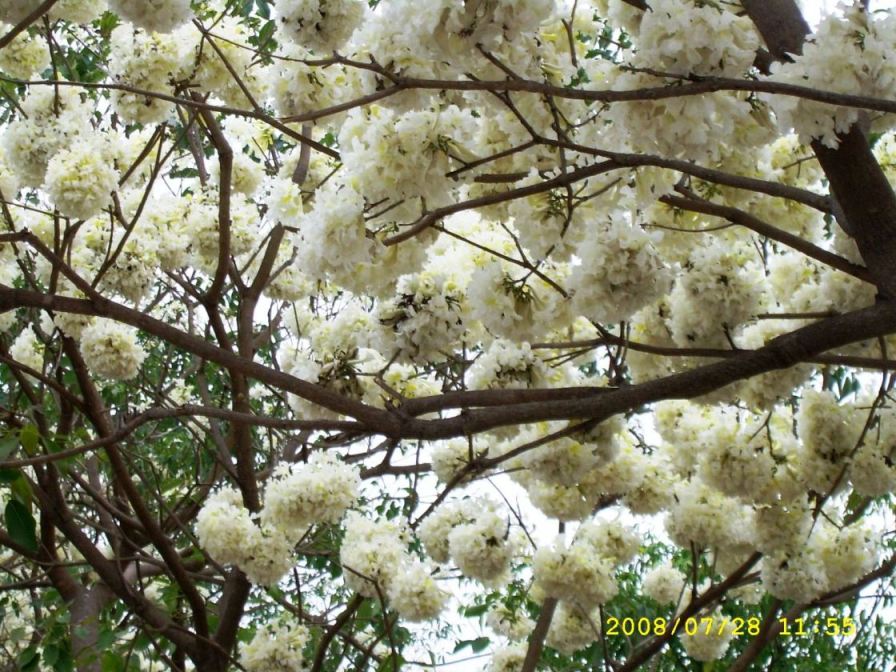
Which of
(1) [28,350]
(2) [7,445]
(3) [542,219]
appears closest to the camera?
(2) [7,445]

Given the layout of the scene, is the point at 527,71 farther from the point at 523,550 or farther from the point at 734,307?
the point at 523,550

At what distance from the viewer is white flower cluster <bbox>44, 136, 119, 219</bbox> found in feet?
9.59

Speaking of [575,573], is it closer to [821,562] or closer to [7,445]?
[821,562]

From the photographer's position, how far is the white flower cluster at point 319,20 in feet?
7.64

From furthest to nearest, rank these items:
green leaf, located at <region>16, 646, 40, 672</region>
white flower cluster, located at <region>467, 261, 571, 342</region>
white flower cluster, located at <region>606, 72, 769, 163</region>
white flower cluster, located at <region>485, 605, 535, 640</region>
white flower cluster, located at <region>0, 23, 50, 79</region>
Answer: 1. white flower cluster, located at <region>485, 605, 535, 640</region>
2. white flower cluster, located at <region>0, 23, 50, 79</region>
3. green leaf, located at <region>16, 646, 40, 672</region>
4. white flower cluster, located at <region>467, 261, 571, 342</region>
5. white flower cluster, located at <region>606, 72, 769, 163</region>

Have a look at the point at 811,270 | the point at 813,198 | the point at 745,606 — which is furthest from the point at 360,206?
the point at 745,606

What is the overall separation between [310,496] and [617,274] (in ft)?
4.78

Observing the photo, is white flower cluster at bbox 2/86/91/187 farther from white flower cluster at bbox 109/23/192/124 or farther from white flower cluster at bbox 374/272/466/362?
white flower cluster at bbox 374/272/466/362

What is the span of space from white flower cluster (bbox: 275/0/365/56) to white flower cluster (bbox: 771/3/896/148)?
3.27ft

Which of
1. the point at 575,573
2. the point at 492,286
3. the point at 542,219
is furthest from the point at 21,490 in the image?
the point at 575,573

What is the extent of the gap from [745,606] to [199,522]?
10.5 ft

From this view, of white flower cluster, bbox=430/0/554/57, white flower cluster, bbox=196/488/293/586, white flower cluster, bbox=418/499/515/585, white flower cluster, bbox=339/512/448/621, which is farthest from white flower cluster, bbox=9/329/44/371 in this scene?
white flower cluster, bbox=430/0/554/57

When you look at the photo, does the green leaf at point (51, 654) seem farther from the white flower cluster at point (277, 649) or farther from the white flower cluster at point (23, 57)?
the white flower cluster at point (23, 57)

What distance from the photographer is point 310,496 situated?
10.7 ft
